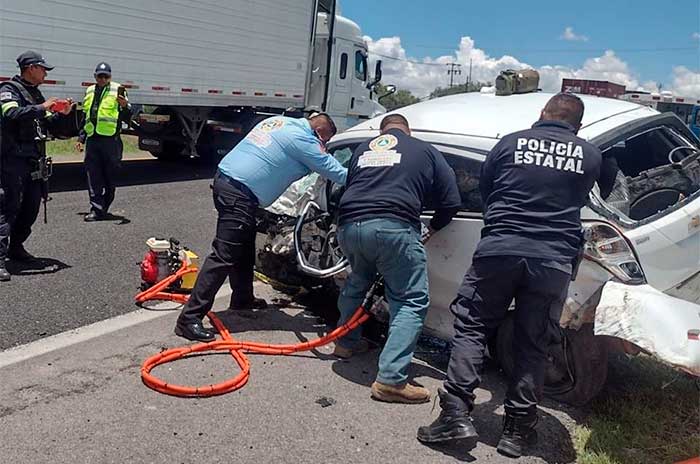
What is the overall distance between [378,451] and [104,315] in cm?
269

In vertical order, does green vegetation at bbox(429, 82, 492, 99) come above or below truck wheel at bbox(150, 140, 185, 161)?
above

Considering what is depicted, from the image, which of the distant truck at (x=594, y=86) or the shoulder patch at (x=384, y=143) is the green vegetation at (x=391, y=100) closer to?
the shoulder patch at (x=384, y=143)

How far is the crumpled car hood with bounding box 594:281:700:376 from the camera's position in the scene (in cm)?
324

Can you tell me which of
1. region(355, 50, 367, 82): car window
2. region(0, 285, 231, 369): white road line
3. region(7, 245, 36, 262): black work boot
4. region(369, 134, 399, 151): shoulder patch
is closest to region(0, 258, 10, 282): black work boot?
region(7, 245, 36, 262): black work boot

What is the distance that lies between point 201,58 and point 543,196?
1030 cm

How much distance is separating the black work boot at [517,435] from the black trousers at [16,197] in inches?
173

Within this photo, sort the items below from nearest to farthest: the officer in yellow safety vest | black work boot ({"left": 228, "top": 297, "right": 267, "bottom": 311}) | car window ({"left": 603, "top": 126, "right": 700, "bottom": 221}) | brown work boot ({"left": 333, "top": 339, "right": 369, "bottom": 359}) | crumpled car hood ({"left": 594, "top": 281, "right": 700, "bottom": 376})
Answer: crumpled car hood ({"left": 594, "top": 281, "right": 700, "bottom": 376})
car window ({"left": 603, "top": 126, "right": 700, "bottom": 221})
brown work boot ({"left": 333, "top": 339, "right": 369, "bottom": 359})
black work boot ({"left": 228, "top": 297, "right": 267, "bottom": 311})
the officer in yellow safety vest

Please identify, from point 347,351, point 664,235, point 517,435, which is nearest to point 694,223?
point 664,235

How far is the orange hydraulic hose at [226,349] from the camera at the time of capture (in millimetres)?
3836

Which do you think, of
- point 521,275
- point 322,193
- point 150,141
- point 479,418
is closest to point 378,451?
point 479,418

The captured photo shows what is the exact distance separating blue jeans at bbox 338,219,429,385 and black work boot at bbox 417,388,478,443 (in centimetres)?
49

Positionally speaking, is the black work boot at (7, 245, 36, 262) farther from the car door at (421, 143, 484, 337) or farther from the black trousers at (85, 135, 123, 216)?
the car door at (421, 143, 484, 337)

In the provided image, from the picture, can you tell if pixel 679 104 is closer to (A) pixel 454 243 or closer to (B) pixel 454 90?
(B) pixel 454 90

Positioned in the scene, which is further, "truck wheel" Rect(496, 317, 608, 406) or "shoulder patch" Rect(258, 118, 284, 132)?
"shoulder patch" Rect(258, 118, 284, 132)
